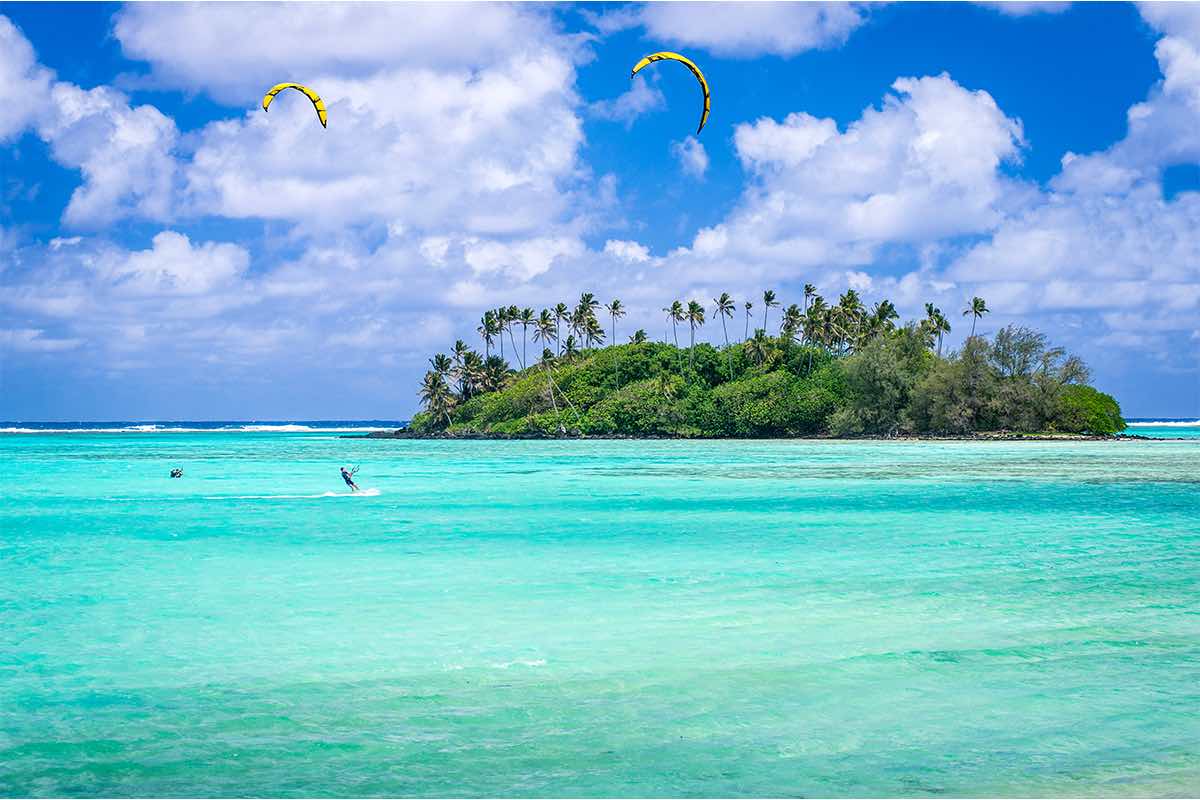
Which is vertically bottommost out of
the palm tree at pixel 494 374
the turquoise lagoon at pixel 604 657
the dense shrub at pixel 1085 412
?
the turquoise lagoon at pixel 604 657

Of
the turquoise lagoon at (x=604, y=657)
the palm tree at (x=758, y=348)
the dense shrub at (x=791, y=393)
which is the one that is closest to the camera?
the turquoise lagoon at (x=604, y=657)

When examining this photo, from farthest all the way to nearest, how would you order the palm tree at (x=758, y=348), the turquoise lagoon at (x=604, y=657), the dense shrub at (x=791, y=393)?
1. the palm tree at (x=758, y=348)
2. the dense shrub at (x=791, y=393)
3. the turquoise lagoon at (x=604, y=657)

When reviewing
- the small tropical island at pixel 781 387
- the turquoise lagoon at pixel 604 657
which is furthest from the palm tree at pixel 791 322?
the turquoise lagoon at pixel 604 657

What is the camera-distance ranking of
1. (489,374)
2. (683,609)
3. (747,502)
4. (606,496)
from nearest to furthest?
(683,609) → (747,502) → (606,496) → (489,374)

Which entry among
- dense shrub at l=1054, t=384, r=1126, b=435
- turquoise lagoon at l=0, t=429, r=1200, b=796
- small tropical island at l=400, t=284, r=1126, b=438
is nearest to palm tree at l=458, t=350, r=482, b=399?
small tropical island at l=400, t=284, r=1126, b=438

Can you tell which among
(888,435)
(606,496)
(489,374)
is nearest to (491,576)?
(606,496)

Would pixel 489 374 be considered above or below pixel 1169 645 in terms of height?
above

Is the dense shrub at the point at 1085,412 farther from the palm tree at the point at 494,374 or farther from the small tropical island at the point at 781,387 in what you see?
the palm tree at the point at 494,374

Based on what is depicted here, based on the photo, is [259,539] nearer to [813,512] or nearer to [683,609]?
[683,609]

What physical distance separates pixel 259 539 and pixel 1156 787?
20.6 m

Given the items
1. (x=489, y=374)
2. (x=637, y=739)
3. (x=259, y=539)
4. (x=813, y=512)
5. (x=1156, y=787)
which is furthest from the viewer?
(x=489, y=374)

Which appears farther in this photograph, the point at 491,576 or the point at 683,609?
the point at 491,576

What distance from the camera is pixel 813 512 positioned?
30.9 m

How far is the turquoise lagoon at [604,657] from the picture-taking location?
27.7 feet
